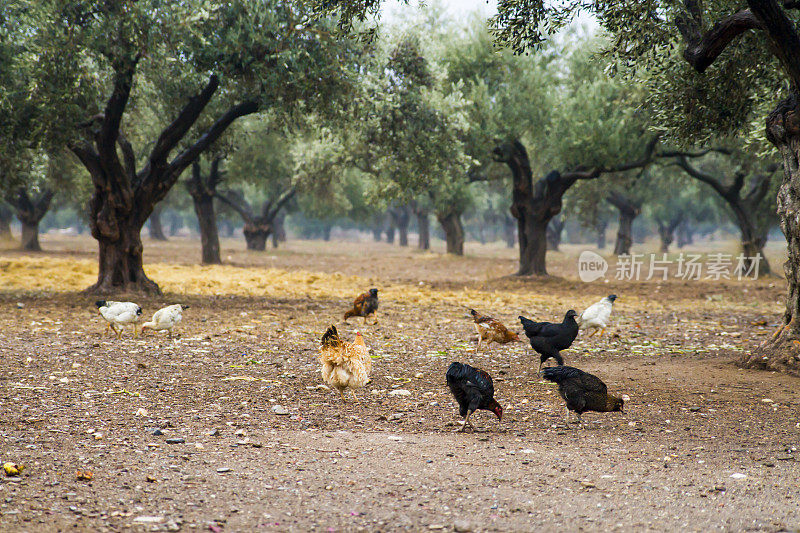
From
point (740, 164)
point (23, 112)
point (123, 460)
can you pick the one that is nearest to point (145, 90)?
point (23, 112)

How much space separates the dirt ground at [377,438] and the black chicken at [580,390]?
0.32 meters

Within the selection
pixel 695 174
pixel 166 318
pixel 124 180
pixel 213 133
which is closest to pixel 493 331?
pixel 166 318

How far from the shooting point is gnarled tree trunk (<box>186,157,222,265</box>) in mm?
32094

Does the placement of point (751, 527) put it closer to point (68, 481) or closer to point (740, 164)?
point (68, 481)

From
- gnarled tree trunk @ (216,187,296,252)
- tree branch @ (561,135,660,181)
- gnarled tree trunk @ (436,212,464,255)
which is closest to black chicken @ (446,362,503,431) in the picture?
tree branch @ (561,135,660,181)

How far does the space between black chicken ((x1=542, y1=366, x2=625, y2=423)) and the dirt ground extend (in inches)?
12.6

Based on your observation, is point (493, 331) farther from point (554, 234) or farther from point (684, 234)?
point (684, 234)

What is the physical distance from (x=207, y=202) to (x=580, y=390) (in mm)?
28656

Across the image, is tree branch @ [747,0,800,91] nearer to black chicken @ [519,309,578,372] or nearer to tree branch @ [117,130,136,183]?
black chicken @ [519,309,578,372]

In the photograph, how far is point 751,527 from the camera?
4.68 meters

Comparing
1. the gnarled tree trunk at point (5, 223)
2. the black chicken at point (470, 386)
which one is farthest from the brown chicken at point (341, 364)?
the gnarled tree trunk at point (5, 223)

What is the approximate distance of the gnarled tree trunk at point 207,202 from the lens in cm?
3209

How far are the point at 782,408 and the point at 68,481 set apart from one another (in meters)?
7.65

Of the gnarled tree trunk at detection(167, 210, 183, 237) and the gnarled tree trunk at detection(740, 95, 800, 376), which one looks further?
the gnarled tree trunk at detection(167, 210, 183, 237)
